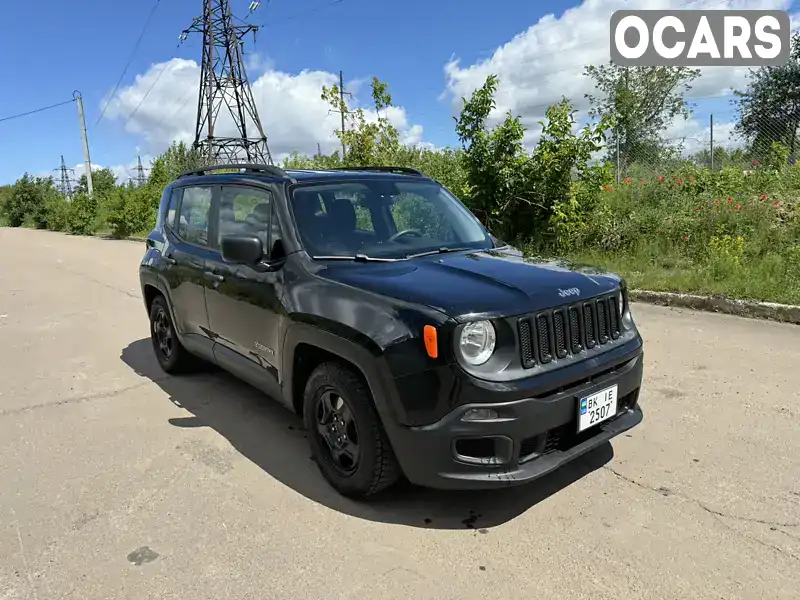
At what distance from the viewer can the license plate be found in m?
2.95

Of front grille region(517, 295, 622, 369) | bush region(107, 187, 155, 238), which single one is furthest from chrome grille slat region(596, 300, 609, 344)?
bush region(107, 187, 155, 238)

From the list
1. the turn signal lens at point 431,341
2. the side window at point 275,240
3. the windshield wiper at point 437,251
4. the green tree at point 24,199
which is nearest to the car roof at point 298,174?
the side window at point 275,240

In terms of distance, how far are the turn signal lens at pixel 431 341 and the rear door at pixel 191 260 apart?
7.78 feet

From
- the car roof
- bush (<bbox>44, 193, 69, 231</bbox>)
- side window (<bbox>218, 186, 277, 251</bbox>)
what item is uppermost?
bush (<bbox>44, 193, 69, 231</bbox>)

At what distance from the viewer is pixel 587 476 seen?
11.3 ft

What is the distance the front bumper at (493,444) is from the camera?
106 inches

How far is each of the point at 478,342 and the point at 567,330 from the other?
53 centimetres

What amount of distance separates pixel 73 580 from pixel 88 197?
1518 inches

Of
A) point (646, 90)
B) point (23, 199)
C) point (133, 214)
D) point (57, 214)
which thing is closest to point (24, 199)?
point (23, 199)

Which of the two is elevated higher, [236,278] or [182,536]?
[236,278]

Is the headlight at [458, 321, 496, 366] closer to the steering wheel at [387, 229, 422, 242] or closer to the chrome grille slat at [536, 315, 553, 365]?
the chrome grille slat at [536, 315, 553, 365]

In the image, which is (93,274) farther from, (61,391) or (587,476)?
(587,476)

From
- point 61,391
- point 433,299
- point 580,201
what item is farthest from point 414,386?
point 580,201

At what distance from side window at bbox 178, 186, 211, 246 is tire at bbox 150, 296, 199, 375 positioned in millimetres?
813
